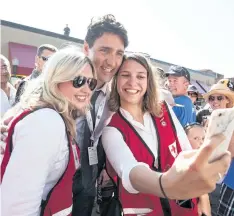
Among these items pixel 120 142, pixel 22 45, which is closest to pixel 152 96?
pixel 120 142

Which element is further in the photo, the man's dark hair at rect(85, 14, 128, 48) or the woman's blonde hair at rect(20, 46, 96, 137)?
the man's dark hair at rect(85, 14, 128, 48)

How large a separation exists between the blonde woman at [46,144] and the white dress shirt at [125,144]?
0.76 ft

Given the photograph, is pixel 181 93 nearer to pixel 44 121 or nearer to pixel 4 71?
pixel 4 71

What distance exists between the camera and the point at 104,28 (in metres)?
2.12

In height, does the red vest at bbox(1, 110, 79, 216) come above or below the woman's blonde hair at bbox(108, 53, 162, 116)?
below

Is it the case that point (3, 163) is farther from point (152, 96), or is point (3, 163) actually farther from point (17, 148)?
point (152, 96)

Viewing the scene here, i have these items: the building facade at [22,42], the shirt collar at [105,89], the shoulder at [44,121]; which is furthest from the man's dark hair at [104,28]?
the building facade at [22,42]

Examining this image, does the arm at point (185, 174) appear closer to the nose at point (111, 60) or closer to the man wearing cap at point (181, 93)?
the nose at point (111, 60)

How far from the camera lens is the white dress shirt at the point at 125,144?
1.38 metres

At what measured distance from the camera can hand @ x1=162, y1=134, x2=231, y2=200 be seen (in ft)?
2.81

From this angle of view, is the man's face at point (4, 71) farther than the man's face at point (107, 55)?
Yes

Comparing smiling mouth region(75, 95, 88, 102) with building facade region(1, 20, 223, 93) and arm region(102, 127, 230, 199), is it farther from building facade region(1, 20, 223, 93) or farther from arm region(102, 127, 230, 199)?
building facade region(1, 20, 223, 93)

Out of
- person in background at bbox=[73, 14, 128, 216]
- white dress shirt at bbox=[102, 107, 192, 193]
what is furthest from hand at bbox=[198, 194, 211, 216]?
person in background at bbox=[73, 14, 128, 216]

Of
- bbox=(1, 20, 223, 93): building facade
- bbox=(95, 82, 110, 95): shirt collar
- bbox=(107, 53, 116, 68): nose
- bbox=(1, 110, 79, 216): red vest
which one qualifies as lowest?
bbox=(1, 110, 79, 216): red vest
